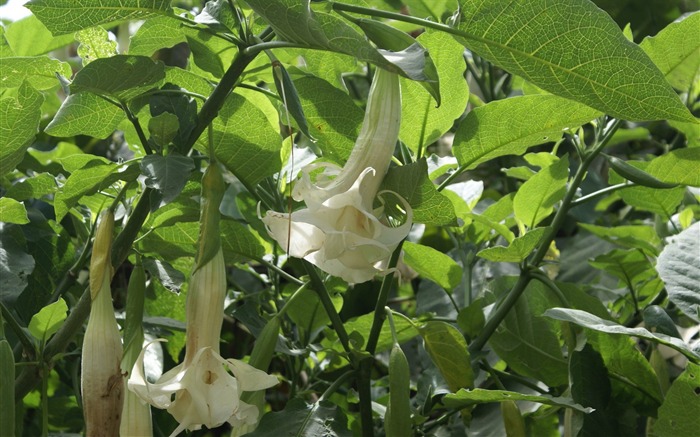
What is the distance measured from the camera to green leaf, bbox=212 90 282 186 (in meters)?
0.75

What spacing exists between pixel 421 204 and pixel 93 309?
0.25 metres

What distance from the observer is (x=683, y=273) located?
84 cm

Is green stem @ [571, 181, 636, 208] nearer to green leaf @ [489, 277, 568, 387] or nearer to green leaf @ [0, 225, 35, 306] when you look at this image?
green leaf @ [489, 277, 568, 387]

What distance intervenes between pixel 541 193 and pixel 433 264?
0.14 meters

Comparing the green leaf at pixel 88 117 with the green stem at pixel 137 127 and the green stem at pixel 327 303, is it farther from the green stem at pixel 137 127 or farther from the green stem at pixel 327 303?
the green stem at pixel 327 303

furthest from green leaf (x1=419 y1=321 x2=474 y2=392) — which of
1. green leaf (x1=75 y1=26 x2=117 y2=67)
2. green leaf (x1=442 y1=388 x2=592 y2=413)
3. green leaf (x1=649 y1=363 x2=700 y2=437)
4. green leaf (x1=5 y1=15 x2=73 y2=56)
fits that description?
green leaf (x1=5 y1=15 x2=73 y2=56)

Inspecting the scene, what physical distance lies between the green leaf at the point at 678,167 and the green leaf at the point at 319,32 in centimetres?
47

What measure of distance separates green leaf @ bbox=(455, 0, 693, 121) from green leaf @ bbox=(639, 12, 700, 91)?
1.04 ft

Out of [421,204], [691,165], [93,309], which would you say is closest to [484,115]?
[421,204]

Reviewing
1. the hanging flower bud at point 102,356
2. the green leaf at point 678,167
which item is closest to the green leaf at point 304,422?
the hanging flower bud at point 102,356

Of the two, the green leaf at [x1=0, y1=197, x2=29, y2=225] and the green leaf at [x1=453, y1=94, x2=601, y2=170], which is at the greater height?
the green leaf at [x1=453, y1=94, x2=601, y2=170]

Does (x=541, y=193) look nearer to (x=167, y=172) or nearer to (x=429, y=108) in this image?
(x=429, y=108)

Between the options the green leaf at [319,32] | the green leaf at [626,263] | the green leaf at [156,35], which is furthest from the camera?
the green leaf at [626,263]

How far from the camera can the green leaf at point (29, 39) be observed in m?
0.99
